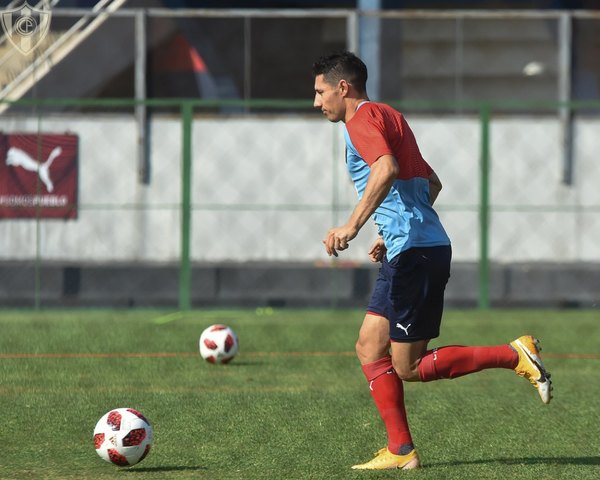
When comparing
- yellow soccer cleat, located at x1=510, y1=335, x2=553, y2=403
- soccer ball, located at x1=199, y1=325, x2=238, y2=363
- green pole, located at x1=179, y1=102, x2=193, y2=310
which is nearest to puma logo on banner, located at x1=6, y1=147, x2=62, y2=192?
green pole, located at x1=179, y1=102, x2=193, y2=310

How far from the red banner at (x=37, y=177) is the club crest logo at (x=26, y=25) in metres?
1.97

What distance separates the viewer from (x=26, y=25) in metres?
18.3

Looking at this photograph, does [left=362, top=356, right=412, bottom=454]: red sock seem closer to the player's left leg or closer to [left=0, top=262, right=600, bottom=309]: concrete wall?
the player's left leg

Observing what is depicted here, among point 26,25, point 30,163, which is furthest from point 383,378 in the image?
point 26,25

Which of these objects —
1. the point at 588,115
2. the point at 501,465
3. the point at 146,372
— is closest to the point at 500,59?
the point at 588,115

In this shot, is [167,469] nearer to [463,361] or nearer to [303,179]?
[463,361]

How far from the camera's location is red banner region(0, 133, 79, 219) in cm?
1666

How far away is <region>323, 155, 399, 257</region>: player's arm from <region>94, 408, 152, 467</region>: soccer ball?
1.32m

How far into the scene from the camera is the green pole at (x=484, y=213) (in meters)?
16.9

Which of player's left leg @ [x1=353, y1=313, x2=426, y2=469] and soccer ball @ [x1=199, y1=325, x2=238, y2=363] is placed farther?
soccer ball @ [x1=199, y1=325, x2=238, y2=363]

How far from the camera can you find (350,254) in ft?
56.4

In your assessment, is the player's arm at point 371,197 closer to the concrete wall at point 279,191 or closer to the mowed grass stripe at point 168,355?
the mowed grass stripe at point 168,355

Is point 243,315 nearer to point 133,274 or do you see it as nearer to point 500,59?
point 133,274

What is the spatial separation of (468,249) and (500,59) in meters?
3.34
